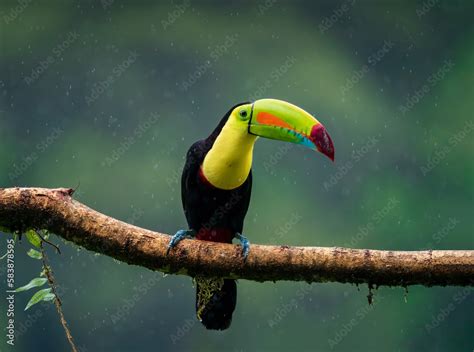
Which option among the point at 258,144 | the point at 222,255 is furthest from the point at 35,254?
the point at 258,144

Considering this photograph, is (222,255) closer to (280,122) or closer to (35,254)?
(280,122)

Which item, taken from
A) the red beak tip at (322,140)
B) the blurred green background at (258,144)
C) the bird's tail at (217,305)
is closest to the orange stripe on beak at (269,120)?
the red beak tip at (322,140)

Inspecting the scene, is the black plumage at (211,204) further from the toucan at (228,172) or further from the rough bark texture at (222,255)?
the rough bark texture at (222,255)

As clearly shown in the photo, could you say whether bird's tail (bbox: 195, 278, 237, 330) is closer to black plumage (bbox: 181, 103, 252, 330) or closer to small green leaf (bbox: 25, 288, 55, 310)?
black plumage (bbox: 181, 103, 252, 330)

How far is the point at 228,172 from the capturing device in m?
3.23

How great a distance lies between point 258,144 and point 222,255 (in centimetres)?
497

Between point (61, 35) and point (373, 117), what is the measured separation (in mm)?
3757

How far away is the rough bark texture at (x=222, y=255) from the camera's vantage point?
2.66 m

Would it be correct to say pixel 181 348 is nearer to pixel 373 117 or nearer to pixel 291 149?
pixel 291 149

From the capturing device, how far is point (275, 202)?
7461 millimetres

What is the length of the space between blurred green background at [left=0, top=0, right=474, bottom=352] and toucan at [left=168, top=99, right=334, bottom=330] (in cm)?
376

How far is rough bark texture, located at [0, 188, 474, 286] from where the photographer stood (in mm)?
2656

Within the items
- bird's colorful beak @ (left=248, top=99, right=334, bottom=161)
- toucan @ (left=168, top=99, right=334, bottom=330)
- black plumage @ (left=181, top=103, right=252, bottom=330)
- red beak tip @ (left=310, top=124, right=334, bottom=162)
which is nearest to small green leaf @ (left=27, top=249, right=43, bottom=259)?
toucan @ (left=168, top=99, right=334, bottom=330)

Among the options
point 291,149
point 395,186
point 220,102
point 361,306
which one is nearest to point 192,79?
point 220,102
